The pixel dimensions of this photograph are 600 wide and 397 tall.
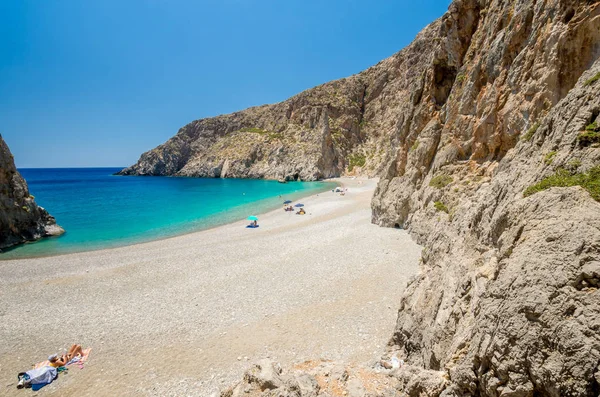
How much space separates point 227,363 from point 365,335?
187 inches

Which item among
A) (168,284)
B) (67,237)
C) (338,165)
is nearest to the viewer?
(168,284)

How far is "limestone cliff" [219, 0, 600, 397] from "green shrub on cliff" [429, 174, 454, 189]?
81 centimetres

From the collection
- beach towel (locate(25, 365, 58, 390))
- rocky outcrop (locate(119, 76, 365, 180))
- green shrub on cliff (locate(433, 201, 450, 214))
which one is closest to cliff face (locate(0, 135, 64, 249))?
beach towel (locate(25, 365, 58, 390))

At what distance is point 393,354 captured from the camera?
8367mm

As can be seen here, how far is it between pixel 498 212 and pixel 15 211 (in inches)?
1566

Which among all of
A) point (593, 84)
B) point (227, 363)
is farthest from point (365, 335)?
point (593, 84)

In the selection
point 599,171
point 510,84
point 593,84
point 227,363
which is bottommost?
point 227,363

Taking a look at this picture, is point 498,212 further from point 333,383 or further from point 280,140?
point 280,140

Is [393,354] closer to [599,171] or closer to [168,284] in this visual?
[599,171]

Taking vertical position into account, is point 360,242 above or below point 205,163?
below

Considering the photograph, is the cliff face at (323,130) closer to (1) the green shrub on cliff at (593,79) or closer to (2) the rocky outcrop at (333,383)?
(1) the green shrub on cliff at (593,79)

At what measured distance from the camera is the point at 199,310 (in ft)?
42.2

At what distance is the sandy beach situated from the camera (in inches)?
373

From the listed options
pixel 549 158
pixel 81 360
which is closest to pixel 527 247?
pixel 549 158
